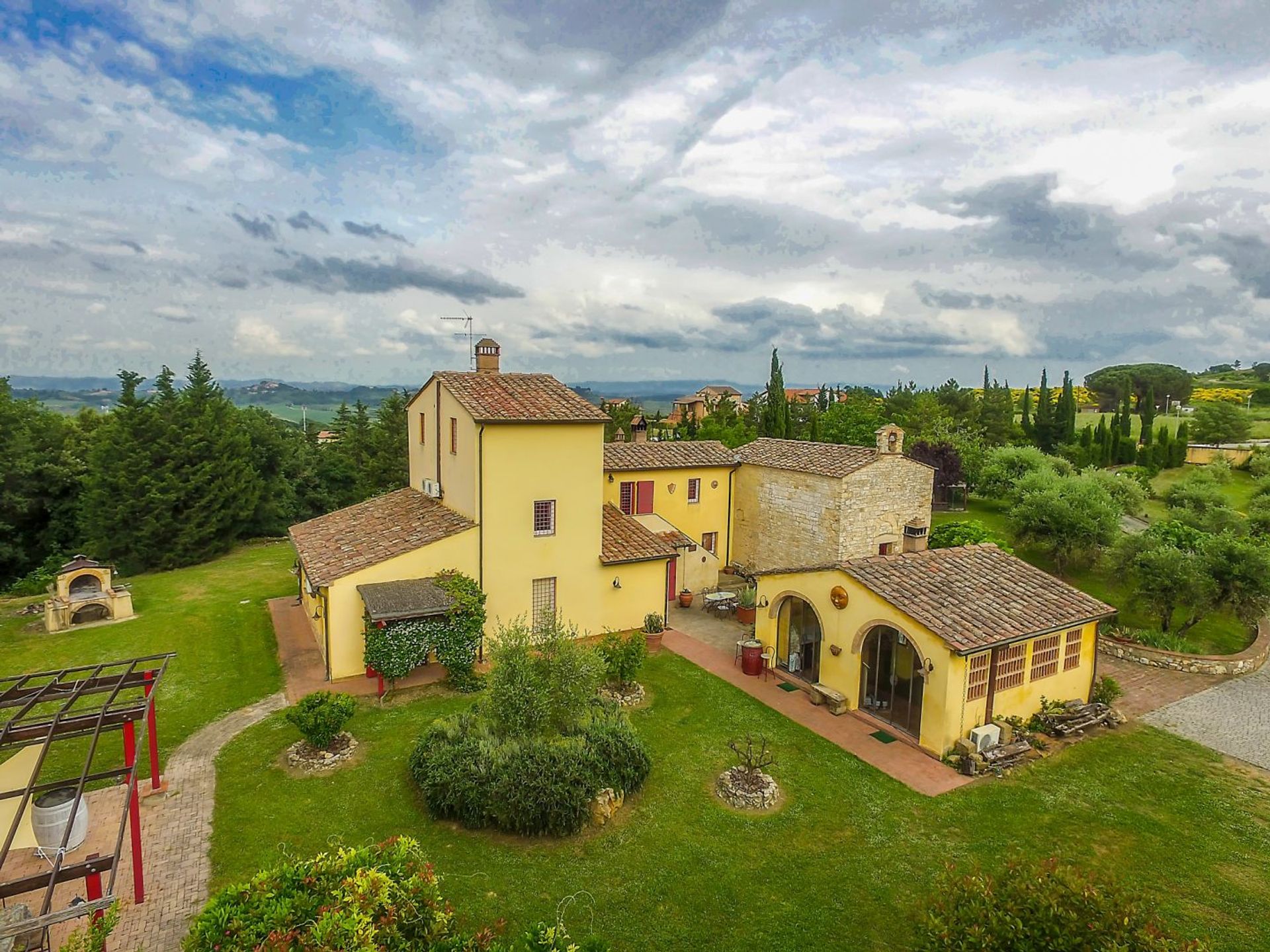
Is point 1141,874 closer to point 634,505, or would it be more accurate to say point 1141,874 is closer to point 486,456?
point 486,456

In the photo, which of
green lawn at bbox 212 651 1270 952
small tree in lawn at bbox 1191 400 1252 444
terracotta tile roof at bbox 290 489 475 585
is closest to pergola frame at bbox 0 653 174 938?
green lawn at bbox 212 651 1270 952

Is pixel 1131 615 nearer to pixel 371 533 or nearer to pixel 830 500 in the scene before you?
pixel 830 500

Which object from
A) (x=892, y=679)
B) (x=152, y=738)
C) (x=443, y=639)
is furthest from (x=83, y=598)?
(x=892, y=679)

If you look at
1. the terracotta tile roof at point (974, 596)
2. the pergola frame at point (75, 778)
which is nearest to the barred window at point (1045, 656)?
the terracotta tile roof at point (974, 596)

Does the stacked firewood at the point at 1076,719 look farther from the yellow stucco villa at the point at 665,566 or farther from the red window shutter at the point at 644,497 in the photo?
the red window shutter at the point at 644,497

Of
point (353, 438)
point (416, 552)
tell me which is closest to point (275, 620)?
point (416, 552)
